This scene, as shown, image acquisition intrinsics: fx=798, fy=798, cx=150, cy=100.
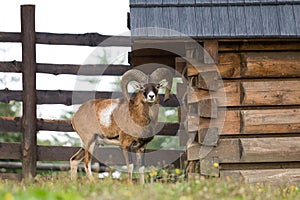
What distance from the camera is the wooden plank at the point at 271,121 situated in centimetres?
1077

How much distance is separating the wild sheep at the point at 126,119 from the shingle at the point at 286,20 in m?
2.55

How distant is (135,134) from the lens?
1273 centimetres

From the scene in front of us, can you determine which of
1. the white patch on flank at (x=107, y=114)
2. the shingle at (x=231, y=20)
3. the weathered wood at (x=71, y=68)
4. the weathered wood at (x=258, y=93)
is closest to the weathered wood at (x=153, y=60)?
the weathered wood at (x=71, y=68)

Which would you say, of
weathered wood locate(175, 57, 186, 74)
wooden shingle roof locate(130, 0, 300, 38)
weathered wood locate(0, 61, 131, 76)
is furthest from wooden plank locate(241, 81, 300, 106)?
weathered wood locate(0, 61, 131, 76)

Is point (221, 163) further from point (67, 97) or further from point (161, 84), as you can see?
point (67, 97)

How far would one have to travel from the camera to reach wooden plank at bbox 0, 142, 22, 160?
45.5 feet

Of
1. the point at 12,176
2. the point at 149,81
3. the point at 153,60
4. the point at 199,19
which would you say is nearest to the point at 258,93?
the point at 199,19

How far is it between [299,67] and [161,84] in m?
2.46

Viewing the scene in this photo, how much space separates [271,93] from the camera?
1088cm

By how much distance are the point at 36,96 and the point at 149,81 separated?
2274 mm

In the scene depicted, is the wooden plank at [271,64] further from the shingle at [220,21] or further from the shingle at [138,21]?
the shingle at [138,21]

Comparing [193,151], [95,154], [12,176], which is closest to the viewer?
[193,151]

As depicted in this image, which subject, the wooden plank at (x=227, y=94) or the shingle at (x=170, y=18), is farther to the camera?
the wooden plank at (x=227, y=94)

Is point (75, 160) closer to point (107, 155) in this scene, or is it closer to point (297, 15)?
point (107, 155)
